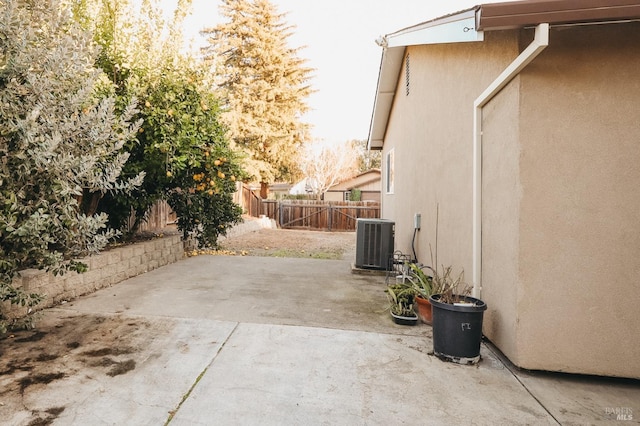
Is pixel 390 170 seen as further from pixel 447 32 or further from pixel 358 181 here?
pixel 358 181

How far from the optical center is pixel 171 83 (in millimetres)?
6066

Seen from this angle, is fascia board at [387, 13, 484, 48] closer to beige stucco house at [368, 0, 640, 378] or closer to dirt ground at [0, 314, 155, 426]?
beige stucco house at [368, 0, 640, 378]

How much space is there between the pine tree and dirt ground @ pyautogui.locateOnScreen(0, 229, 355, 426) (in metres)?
17.5

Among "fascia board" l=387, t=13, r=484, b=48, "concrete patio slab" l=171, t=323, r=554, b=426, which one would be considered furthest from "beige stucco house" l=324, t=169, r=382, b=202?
"concrete patio slab" l=171, t=323, r=554, b=426

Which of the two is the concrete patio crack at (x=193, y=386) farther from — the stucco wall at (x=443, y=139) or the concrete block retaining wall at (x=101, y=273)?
the stucco wall at (x=443, y=139)

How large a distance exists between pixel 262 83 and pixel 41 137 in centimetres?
2011

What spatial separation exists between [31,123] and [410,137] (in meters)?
6.21

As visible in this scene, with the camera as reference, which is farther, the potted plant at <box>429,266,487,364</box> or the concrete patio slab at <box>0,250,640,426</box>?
the potted plant at <box>429,266,487,364</box>

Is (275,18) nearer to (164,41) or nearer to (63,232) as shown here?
(164,41)

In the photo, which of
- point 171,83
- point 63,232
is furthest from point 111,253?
point 171,83

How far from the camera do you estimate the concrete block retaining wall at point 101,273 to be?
420 centimetres

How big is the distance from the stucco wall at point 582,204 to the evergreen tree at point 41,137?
150 inches

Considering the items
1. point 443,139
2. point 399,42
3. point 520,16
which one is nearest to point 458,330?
point 520,16

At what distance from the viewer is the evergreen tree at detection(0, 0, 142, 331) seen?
2959 mm
